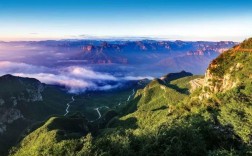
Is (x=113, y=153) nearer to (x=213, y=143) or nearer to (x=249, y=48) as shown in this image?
(x=213, y=143)

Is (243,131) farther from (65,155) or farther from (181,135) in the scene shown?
(65,155)

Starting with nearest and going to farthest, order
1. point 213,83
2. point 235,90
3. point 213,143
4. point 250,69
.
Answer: point 213,143 → point 235,90 → point 250,69 → point 213,83

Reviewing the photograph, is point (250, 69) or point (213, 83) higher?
point (250, 69)

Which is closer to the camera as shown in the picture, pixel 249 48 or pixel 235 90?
pixel 235 90

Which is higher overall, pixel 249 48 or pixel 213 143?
pixel 249 48

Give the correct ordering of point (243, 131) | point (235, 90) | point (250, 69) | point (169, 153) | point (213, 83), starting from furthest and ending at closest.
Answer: point (213, 83) < point (250, 69) < point (235, 90) < point (243, 131) < point (169, 153)

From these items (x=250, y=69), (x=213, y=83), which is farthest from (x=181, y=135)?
(x=213, y=83)

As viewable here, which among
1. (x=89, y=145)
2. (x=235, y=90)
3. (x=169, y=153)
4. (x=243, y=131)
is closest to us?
(x=169, y=153)

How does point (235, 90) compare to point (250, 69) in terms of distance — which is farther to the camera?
point (250, 69)

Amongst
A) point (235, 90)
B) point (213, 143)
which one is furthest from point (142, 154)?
point (235, 90)
